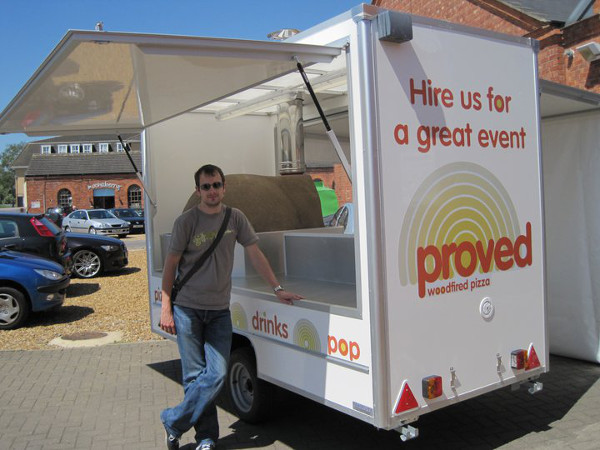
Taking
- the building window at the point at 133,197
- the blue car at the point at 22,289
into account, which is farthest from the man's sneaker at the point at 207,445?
the building window at the point at 133,197

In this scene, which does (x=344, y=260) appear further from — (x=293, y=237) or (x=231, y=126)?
(x=231, y=126)

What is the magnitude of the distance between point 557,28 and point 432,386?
6416mm

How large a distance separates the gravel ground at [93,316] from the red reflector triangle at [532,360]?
544 cm

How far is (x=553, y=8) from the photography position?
30.2 feet

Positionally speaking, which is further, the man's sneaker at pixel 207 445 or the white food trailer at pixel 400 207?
the man's sneaker at pixel 207 445

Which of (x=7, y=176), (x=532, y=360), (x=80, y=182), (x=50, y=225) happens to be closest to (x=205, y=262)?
(x=532, y=360)

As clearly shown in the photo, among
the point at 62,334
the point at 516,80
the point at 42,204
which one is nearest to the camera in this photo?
the point at 516,80

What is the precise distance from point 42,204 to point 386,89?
5294 cm

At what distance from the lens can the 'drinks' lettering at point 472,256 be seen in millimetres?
3555

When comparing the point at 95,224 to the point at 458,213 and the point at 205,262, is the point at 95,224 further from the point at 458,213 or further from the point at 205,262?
the point at 458,213

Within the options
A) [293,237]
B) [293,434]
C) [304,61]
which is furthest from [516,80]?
[293,434]

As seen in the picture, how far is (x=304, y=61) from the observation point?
373cm

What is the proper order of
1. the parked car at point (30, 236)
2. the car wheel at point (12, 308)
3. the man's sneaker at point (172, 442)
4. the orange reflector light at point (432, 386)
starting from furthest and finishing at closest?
1. the parked car at point (30, 236)
2. the car wheel at point (12, 308)
3. the man's sneaker at point (172, 442)
4. the orange reflector light at point (432, 386)

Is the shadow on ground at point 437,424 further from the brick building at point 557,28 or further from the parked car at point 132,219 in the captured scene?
the parked car at point 132,219
